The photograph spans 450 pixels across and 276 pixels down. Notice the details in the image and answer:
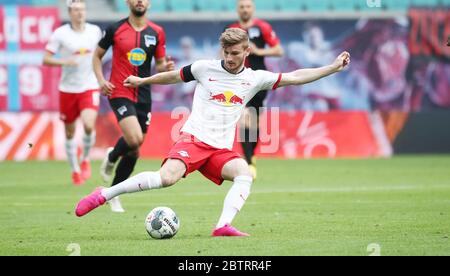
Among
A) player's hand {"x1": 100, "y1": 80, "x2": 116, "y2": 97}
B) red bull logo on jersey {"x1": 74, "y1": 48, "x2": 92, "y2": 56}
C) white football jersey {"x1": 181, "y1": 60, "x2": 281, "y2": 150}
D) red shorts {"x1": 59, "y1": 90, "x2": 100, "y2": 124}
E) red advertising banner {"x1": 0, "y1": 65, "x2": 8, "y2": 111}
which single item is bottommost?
white football jersey {"x1": 181, "y1": 60, "x2": 281, "y2": 150}

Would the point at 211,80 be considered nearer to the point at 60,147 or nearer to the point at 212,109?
the point at 212,109

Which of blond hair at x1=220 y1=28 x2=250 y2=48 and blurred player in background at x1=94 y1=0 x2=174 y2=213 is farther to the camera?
blurred player in background at x1=94 y1=0 x2=174 y2=213

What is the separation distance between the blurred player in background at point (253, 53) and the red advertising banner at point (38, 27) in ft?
26.6

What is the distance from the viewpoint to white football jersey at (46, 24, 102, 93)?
1700 cm

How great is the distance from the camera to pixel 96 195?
32.5 ft

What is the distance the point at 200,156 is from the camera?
9.85m

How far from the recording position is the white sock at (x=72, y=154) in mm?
16953

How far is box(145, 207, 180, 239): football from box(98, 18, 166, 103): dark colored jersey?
3369mm

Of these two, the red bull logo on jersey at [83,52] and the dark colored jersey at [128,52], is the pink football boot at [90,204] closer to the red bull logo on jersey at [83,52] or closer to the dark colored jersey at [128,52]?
the dark colored jersey at [128,52]

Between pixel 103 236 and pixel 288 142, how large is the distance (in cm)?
1369

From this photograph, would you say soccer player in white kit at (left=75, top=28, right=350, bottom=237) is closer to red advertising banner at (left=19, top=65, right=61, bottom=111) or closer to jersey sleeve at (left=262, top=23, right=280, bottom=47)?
jersey sleeve at (left=262, top=23, right=280, bottom=47)

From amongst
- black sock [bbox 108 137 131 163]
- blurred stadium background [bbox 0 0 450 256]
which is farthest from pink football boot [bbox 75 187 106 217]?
blurred stadium background [bbox 0 0 450 256]

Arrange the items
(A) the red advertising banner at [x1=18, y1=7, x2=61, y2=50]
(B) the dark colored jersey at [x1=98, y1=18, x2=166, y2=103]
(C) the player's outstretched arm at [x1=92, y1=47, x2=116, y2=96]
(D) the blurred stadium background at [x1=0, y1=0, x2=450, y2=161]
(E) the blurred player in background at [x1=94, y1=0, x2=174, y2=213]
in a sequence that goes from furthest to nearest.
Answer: (A) the red advertising banner at [x1=18, y1=7, x2=61, y2=50] → (D) the blurred stadium background at [x1=0, y1=0, x2=450, y2=161] → (B) the dark colored jersey at [x1=98, y1=18, x2=166, y2=103] → (E) the blurred player in background at [x1=94, y1=0, x2=174, y2=213] → (C) the player's outstretched arm at [x1=92, y1=47, x2=116, y2=96]
